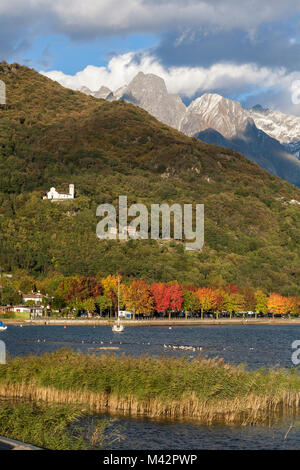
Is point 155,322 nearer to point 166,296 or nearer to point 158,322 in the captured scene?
point 158,322

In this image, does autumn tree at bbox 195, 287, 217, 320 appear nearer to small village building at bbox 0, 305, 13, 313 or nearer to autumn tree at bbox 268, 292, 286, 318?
autumn tree at bbox 268, 292, 286, 318

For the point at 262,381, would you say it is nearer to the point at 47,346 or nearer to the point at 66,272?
the point at 47,346

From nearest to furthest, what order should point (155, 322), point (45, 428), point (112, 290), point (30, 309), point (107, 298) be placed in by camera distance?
point (45, 428), point (155, 322), point (30, 309), point (107, 298), point (112, 290)

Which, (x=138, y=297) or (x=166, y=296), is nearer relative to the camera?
(x=138, y=297)

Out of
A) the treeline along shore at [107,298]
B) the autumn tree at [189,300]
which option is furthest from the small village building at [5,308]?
the autumn tree at [189,300]

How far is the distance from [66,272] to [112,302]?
28718mm

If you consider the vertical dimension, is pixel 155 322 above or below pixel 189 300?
below

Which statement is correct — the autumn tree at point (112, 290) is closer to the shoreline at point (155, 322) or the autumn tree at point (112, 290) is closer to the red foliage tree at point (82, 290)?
the red foliage tree at point (82, 290)

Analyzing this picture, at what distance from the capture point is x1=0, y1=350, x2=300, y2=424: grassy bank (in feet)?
106

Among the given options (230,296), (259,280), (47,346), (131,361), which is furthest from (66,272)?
(131,361)

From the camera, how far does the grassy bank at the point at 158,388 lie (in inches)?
1275

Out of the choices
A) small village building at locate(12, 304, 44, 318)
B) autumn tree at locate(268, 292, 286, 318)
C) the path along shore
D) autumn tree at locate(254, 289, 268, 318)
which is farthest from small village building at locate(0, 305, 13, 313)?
autumn tree at locate(268, 292, 286, 318)

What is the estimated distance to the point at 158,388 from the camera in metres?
32.5

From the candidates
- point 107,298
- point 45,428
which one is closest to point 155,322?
point 107,298
